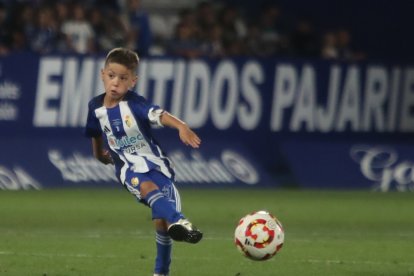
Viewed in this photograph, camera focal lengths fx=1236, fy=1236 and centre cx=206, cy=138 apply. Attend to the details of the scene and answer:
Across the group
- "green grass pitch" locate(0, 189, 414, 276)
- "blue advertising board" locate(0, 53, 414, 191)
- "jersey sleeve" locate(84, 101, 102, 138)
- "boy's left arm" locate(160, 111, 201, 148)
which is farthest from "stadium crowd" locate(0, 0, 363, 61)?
"boy's left arm" locate(160, 111, 201, 148)

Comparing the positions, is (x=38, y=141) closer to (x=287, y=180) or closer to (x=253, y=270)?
(x=287, y=180)

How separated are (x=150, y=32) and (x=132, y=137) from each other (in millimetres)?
10911

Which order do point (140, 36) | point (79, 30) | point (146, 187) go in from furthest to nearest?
point (79, 30)
point (140, 36)
point (146, 187)

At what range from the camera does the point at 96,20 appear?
19875mm

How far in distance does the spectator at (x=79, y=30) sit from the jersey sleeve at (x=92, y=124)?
1017cm

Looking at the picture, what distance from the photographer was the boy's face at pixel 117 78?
900 centimetres

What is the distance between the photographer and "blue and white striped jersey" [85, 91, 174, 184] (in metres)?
9.05

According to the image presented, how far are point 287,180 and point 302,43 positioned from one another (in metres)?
3.49

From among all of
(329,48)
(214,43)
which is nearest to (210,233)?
(214,43)

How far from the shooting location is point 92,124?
9.41 metres

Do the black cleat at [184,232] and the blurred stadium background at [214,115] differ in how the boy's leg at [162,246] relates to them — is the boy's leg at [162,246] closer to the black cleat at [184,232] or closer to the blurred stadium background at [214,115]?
the black cleat at [184,232]

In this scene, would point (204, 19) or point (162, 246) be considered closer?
point (162, 246)

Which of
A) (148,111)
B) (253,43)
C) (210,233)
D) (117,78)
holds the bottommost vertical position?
(210,233)

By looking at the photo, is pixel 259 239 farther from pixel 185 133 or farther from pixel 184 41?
pixel 184 41
